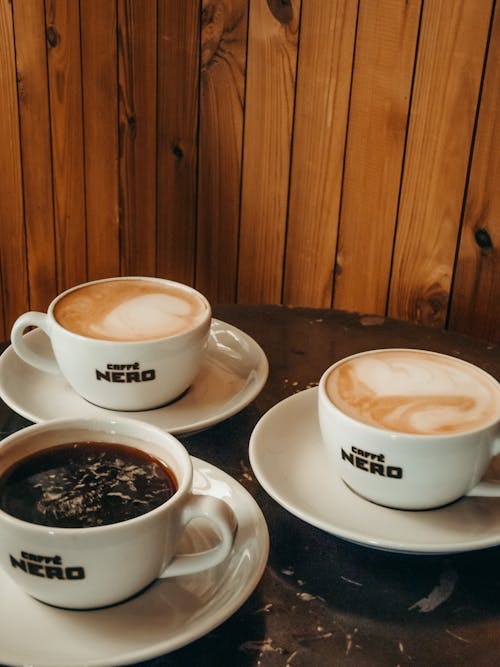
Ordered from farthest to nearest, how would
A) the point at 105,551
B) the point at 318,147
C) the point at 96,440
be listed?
the point at 318,147
the point at 96,440
the point at 105,551

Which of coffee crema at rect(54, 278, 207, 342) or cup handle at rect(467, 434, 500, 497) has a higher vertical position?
coffee crema at rect(54, 278, 207, 342)

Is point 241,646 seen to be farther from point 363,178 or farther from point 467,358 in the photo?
point 363,178

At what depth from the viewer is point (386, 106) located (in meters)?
1.53

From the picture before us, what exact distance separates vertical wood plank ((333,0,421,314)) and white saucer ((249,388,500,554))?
86 centimetres

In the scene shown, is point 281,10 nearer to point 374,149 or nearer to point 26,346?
point 374,149

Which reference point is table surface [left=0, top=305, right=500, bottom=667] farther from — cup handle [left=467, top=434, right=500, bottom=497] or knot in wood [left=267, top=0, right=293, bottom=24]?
knot in wood [left=267, top=0, right=293, bottom=24]

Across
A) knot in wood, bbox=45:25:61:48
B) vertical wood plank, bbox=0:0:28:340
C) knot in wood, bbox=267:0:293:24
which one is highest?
knot in wood, bbox=267:0:293:24

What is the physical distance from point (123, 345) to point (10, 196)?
1150 mm

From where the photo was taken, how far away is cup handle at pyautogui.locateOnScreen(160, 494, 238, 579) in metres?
0.61

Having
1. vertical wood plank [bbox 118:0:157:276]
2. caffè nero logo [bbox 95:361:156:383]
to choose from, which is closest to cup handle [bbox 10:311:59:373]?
caffè nero logo [bbox 95:361:156:383]

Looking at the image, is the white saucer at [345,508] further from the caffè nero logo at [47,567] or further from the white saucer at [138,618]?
the caffè nero logo at [47,567]

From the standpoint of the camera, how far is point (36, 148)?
6.03 feet

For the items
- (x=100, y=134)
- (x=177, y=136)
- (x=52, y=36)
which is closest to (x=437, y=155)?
(x=177, y=136)

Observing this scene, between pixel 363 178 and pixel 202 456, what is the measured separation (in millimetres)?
893
